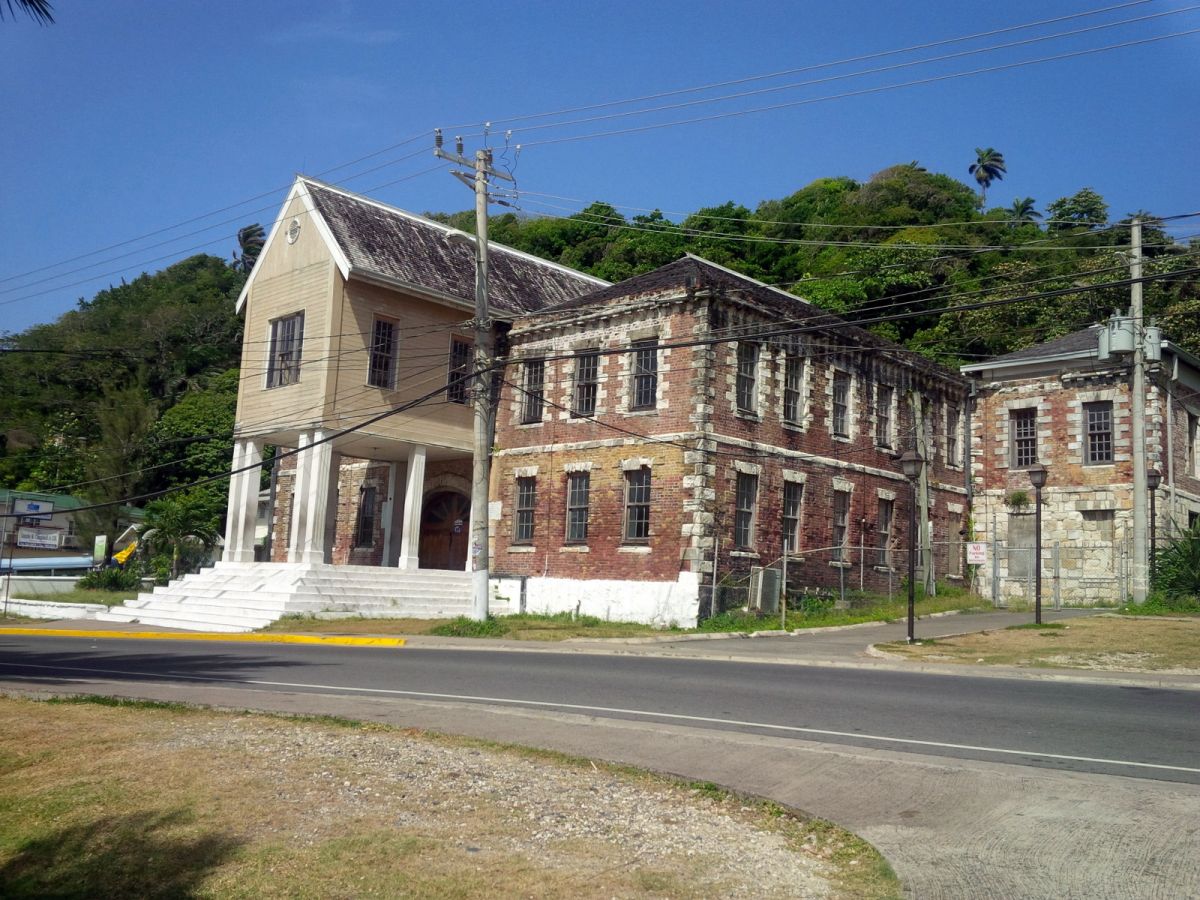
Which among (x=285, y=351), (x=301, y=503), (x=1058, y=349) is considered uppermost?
(x=1058, y=349)

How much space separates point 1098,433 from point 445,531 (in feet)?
68.9

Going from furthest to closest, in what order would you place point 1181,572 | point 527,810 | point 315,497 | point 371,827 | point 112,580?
point 112,580, point 315,497, point 1181,572, point 527,810, point 371,827

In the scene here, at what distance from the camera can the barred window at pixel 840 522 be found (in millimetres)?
30266

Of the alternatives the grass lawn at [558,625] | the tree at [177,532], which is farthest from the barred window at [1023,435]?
the tree at [177,532]

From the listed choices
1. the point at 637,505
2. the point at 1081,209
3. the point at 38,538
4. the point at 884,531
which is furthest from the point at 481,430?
the point at 1081,209

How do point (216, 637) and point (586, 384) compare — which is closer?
point (216, 637)

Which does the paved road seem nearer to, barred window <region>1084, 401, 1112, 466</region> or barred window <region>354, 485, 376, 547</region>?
barred window <region>354, 485, 376, 547</region>

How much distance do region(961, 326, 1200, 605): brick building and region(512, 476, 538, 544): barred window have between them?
15.4 m

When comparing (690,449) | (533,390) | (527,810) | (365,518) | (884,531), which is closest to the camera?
(527,810)

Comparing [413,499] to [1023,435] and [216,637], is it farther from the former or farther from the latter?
[1023,435]

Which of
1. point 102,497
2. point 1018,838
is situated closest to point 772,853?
point 1018,838

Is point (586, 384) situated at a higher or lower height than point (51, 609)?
higher

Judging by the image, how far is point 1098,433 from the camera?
1309 inches

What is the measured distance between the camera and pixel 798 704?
41.0 ft
